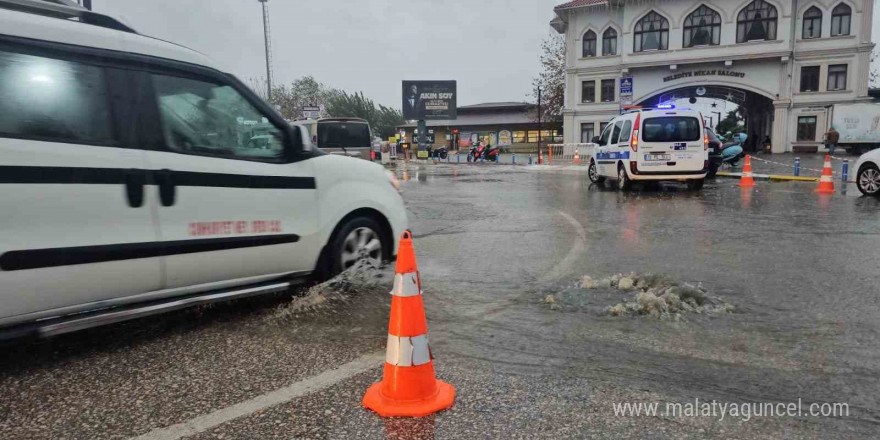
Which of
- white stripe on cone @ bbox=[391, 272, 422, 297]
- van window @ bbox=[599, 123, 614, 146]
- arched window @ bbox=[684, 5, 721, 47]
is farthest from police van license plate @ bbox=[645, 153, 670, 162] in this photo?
arched window @ bbox=[684, 5, 721, 47]

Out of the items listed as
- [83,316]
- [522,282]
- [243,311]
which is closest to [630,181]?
[522,282]

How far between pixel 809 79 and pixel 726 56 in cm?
521

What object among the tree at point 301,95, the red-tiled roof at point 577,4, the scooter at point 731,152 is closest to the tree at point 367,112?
the tree at point 301,95

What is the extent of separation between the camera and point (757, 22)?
121 ft

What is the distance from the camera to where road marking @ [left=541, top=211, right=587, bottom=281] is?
17.5ft

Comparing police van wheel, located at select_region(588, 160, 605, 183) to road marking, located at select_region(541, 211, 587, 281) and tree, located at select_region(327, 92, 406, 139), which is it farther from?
tree, located at select_region(327, 92, 406, 139)

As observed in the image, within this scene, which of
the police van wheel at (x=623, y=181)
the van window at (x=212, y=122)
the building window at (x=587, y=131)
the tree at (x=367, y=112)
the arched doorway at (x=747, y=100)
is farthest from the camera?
the tree at (x=367, y=112)

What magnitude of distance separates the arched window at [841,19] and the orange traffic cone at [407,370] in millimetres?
42549

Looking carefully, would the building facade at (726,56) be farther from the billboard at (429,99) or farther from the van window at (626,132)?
the van window at (626,132)

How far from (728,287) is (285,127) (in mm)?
3825

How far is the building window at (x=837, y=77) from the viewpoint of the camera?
117ft

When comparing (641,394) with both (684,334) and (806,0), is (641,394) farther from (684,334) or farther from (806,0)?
(806,0)

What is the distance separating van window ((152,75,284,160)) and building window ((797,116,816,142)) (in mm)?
40771

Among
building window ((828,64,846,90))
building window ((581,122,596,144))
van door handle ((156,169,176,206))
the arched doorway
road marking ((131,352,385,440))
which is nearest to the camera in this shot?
road marking ((131,352,385,440))
